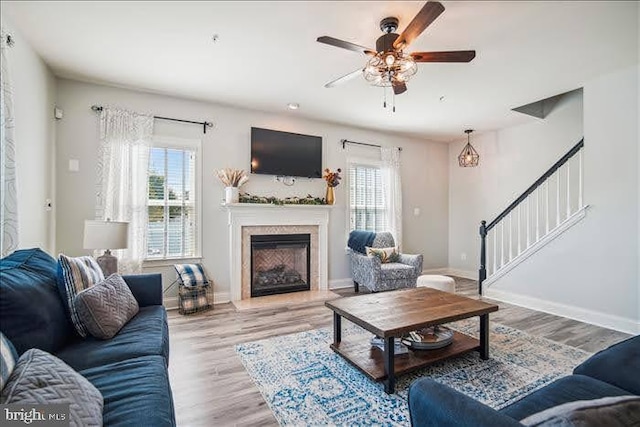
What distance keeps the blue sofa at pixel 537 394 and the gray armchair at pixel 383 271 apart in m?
2.87

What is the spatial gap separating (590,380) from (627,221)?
2.88 m

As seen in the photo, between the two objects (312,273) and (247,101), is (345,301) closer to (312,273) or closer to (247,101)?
(312,273)

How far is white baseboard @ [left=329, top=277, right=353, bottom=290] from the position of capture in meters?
5.00

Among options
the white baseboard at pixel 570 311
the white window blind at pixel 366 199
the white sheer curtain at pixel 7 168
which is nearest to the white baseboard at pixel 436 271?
the white window blind at pixel 366 199

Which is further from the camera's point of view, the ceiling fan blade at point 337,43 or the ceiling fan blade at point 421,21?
the ceiling fan blade at point 337,43

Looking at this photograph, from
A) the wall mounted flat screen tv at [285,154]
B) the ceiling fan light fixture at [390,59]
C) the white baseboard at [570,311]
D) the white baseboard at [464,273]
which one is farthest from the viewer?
the white baseboard at [464,273]

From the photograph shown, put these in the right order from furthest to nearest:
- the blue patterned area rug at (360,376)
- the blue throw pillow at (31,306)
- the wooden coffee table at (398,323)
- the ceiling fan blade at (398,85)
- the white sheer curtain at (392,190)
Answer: the white sheer curtain at (392,190)
the ceiling fan blade at (398,85)
the wooden coffee table at (398,323)
the blue patterned area rug at (360,376)
the blue throw pillow at (31,306)

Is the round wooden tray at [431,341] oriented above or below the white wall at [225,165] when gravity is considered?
below

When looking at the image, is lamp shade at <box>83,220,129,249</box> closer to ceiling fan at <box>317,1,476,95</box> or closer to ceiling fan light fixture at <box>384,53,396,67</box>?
ceiling fan at <box>317,1,476,95</box>

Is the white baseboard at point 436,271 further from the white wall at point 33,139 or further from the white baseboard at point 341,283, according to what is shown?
the white wall at point 33,139

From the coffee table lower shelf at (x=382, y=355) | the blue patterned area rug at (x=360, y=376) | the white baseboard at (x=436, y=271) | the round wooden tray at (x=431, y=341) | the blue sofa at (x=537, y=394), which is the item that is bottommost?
the blue patterned area rug at (x=360, y=376)

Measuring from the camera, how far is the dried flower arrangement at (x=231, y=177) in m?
4.14

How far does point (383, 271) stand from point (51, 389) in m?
3.80

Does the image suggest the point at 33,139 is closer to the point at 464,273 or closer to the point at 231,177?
the point at 231,177
